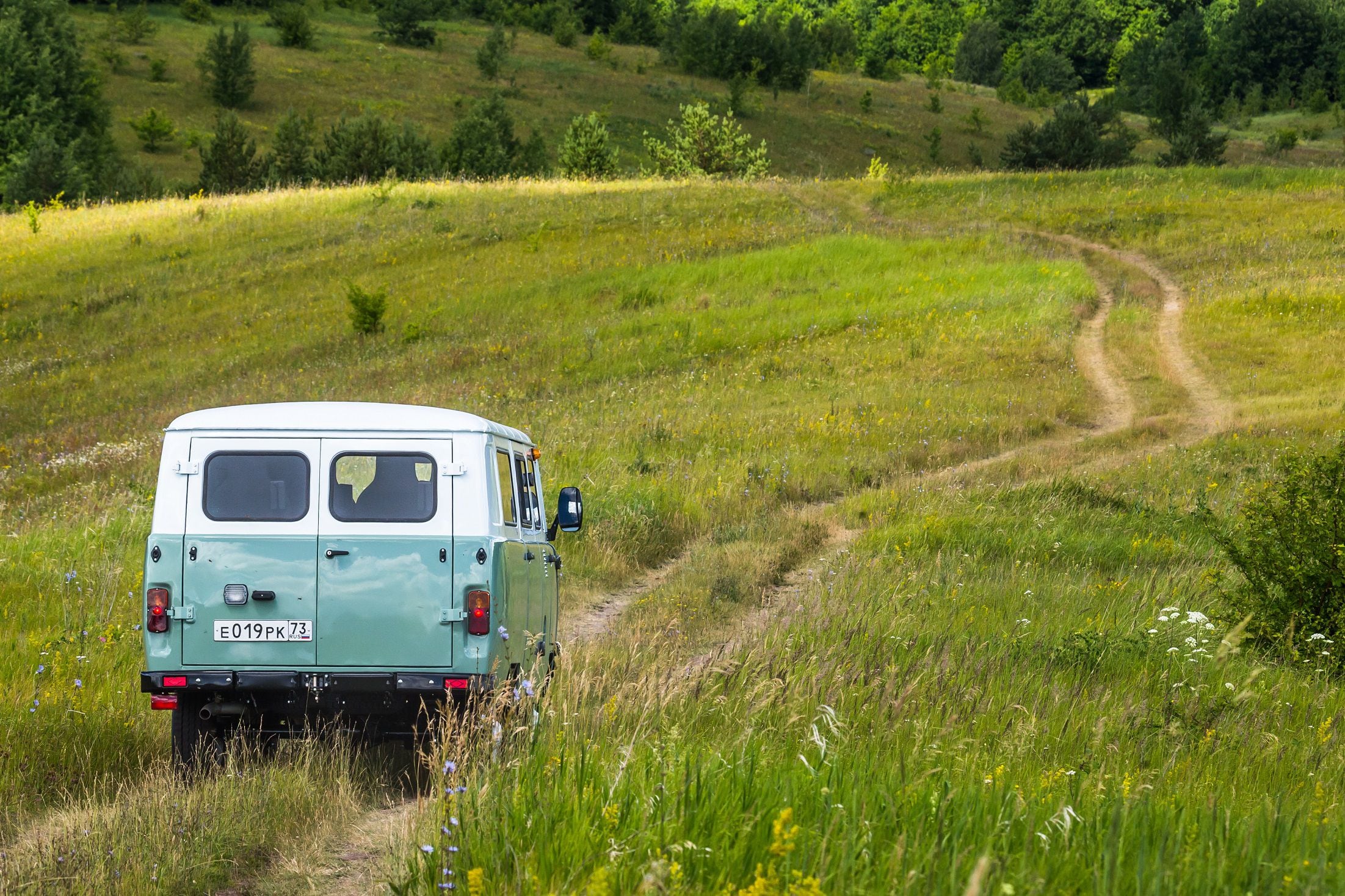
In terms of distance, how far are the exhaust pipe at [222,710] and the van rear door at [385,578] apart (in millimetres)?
519

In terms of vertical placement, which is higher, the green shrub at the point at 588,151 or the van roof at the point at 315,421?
the green shrub at the point at 588,151

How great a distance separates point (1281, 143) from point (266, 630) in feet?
257

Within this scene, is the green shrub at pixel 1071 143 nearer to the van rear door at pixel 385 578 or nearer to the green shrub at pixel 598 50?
the van rear door at pixel 385 578

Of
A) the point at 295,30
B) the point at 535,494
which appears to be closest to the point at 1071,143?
the point at 535,494

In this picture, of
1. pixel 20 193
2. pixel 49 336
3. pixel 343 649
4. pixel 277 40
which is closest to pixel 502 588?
pixel 343 649

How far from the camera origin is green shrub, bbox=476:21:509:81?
96.2m

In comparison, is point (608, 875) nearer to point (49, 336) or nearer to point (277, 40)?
point (49, 336)

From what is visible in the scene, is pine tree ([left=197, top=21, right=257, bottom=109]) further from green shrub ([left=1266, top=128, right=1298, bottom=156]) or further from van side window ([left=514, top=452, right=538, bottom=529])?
van side window ([left=514, top=452, right=538, bottom=529])

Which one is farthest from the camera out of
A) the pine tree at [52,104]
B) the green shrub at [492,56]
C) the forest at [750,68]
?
the green shrub at [492,56]

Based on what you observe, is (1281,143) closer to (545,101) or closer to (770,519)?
(545,101)

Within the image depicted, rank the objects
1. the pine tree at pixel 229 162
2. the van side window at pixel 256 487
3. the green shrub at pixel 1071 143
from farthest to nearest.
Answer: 1. the pine tree at pixel 229 162
2. the green shrub at pixel 1071 143
3. the van side window at pixel 256 487

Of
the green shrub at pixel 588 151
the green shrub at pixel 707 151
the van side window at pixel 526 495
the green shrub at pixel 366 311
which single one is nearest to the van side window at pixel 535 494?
the van side window at pixel 526 495

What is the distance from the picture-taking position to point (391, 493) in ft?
22.9

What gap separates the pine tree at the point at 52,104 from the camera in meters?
57.8
